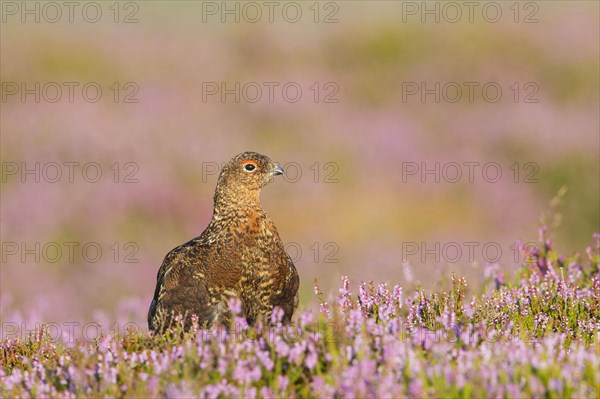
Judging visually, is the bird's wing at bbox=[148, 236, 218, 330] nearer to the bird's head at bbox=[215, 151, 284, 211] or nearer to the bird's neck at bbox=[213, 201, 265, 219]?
the bird's neck at bbox=[213, 201, 265, 219]

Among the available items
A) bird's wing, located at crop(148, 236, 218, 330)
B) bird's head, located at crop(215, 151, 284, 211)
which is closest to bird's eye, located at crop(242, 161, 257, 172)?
bird's head, located at crop(215, 151, 284, 211)

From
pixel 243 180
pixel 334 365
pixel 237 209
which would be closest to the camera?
pixel 334 365

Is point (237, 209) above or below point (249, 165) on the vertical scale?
below

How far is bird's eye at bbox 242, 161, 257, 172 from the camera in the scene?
21.5 feet

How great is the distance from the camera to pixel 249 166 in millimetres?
6570

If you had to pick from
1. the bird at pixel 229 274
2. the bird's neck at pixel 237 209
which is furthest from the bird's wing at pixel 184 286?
the bird's neck at pixel 237 209

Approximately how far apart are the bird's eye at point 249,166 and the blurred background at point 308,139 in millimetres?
2711

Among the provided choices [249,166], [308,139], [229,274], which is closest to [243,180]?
[249,166]

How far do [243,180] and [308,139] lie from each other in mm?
11337

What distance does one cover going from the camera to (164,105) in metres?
19.2

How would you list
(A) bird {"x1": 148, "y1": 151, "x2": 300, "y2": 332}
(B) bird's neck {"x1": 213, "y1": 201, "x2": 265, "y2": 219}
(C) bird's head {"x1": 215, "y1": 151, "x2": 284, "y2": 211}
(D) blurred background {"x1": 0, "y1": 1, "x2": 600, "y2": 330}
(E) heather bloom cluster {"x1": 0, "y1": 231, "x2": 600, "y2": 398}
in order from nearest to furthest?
(E) heather bloom cluster {"x1": 0, "y1": 231, "x2": 600, "y2": 398} < (A) bird {"x1": 148, "y1": 151, "x2": 300, "y2": 332} < (B) bird's neck {"x1": 213, "y1": 201, "x2": 265, "y2": 219} < (C) bird's head {"x1": 215, "y1": 151, "x2": 284, "y2": 211} < (D) blurred background {"x1": 0, "y1": 1, "x2": 600, "y2": 330}

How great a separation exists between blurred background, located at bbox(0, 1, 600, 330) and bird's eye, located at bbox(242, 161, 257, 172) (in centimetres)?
271

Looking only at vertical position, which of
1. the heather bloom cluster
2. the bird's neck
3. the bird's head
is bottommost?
the heather bloom cluster

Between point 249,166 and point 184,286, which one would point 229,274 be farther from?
point 249,166
